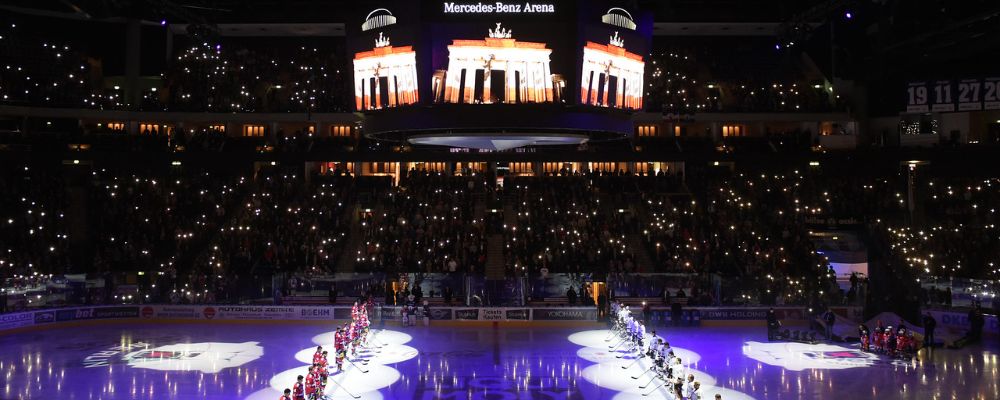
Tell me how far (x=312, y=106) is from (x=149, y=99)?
905cm

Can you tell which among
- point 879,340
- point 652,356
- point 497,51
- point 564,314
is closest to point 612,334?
point 564,314

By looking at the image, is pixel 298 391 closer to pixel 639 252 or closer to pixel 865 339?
pixel 865 339

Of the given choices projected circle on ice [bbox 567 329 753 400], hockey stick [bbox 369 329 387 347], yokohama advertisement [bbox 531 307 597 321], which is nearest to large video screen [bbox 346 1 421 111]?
projected circle on ice [bbox 567 329 753 400]

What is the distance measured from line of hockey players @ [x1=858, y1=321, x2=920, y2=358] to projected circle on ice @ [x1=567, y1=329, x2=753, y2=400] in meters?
5.90

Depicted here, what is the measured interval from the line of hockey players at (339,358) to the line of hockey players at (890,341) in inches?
643

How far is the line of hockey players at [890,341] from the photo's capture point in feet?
88.9

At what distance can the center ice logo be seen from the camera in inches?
1013

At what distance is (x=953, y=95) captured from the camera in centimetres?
4253

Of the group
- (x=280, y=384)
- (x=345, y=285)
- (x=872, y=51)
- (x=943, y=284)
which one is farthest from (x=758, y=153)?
(x=280, y=384)

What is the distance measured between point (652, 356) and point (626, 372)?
159 centimetres

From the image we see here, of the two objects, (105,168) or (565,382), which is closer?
(565,382)

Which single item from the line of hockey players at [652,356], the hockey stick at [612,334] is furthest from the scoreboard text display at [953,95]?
the hockey stick at [612,334]

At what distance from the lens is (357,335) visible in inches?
1066

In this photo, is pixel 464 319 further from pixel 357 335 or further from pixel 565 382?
pixel 565 382
